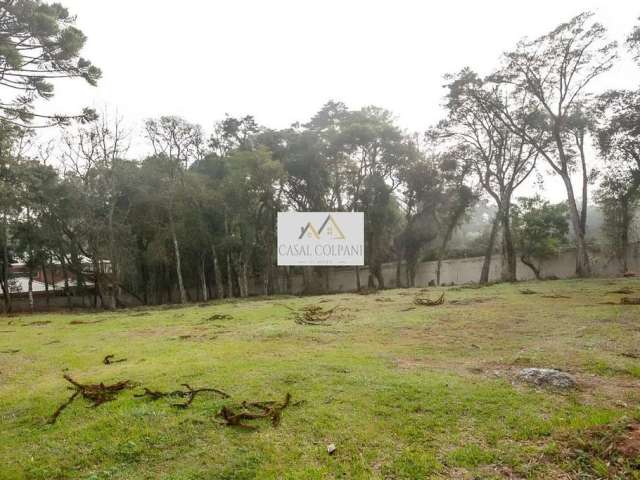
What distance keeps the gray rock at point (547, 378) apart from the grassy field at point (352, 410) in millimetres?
128

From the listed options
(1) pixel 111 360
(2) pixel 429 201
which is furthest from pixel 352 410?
(2) pixel 429 201

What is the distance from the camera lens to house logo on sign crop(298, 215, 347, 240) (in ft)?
64.6

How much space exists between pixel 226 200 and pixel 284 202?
4.19 metres

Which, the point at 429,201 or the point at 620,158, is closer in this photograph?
the point at 620,158

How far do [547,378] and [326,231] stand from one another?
15.9 m

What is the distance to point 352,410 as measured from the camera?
3.86 meters

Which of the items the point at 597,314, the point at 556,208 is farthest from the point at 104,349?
the point at 556,208

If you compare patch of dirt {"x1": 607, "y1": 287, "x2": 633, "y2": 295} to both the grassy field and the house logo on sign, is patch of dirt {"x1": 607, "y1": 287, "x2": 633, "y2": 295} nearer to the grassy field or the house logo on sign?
the grassy field

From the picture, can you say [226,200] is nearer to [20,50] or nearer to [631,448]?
[20,50]

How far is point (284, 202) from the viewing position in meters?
→ 24.2

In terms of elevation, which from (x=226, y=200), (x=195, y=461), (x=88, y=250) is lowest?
(x=195, y=461)

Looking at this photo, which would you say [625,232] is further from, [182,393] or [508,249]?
[182,393]

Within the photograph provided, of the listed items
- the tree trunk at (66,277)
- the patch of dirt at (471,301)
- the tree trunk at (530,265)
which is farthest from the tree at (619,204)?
the tree trunk at (66,277)

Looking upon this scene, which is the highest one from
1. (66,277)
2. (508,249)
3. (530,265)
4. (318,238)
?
(318,238)
